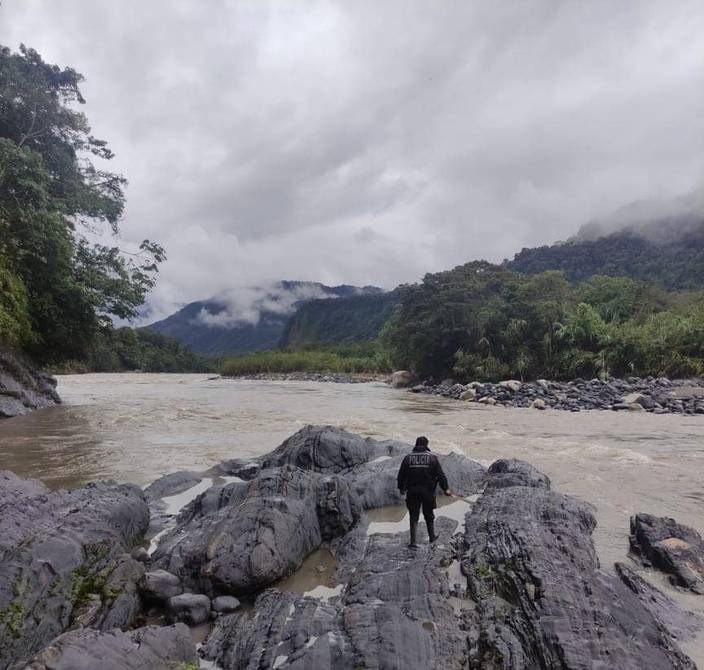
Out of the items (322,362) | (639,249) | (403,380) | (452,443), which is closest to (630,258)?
(639,249)

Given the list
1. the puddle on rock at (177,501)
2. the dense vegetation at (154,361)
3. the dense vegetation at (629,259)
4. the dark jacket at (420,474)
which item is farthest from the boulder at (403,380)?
the dense vegetation at (154,361)

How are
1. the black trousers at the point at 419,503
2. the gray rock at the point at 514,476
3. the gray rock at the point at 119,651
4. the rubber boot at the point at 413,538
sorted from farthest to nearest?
the gray rock at the point at 514,476, the black trousers at the point at 419,503, the rubber boot at the point at 413,538, the gray rock at the point at 119,651

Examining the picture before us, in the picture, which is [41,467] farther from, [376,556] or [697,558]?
[697,558]

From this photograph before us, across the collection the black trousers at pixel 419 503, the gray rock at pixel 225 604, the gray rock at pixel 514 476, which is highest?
the black trousers at pixel 419 503

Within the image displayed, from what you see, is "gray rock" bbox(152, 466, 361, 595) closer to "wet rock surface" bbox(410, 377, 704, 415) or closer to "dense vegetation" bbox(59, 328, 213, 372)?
"wet rock surface" bbox(410, 377, 704, 415)

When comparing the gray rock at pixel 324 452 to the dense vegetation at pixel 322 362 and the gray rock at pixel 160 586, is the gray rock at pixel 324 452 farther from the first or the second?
the dense vegetation at pixel 322 362

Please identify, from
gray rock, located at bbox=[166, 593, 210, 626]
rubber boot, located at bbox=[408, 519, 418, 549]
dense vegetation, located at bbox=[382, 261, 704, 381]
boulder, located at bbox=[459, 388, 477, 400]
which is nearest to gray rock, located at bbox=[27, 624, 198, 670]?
gray rock, located at bbox=[166, 593, 210, 626]

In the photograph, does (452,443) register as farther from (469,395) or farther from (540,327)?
(540,327)

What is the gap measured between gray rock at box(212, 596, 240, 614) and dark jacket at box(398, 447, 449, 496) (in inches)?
103

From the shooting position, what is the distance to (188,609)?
15.2ft

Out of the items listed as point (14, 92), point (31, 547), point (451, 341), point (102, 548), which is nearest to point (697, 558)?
point (102, 548)

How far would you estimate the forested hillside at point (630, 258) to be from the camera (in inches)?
2970

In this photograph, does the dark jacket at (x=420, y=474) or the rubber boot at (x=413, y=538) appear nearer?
the rubber boot at (x=413, y=538)

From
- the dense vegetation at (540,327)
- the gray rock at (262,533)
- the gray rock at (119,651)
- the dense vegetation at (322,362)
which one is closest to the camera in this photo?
the gray rock at (119,651)
